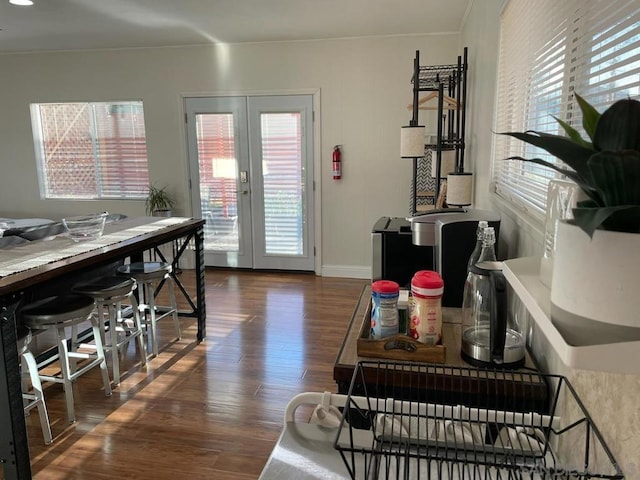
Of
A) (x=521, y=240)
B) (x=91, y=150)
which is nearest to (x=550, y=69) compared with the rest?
(x=521, y=240)

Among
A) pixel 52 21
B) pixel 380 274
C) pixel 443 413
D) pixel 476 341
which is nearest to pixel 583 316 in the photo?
pixel 443 413

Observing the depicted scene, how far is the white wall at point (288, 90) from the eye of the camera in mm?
4867

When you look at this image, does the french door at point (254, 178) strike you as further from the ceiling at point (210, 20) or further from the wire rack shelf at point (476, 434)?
the wire rack shelf at point (476, 434)

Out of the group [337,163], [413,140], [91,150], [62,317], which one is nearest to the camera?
[62,317]

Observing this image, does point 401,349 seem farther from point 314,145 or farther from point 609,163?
point 314,145

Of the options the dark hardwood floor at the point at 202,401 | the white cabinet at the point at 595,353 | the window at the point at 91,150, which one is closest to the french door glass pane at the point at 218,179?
the window at the point at 91,150

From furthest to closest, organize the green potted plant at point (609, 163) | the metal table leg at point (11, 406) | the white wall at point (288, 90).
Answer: the white wall at point (288, 90) → the metal table leg at point (11, 406) → the green potted plant at point (609, 163)

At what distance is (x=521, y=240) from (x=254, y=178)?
3.98 metres

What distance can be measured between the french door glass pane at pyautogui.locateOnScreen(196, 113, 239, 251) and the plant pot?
5.02 m

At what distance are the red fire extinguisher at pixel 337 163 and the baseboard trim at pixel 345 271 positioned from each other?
3.34ft

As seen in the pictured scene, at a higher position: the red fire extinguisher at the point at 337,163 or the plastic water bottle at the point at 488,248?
the red fire extinguisher at the point at 337,163

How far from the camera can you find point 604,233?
549mm

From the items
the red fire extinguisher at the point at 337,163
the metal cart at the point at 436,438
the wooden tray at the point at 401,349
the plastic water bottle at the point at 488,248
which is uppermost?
the red fire extinguisher at the point at 337,163

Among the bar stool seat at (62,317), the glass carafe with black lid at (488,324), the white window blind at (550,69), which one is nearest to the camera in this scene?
the white window blind at (550,69)
